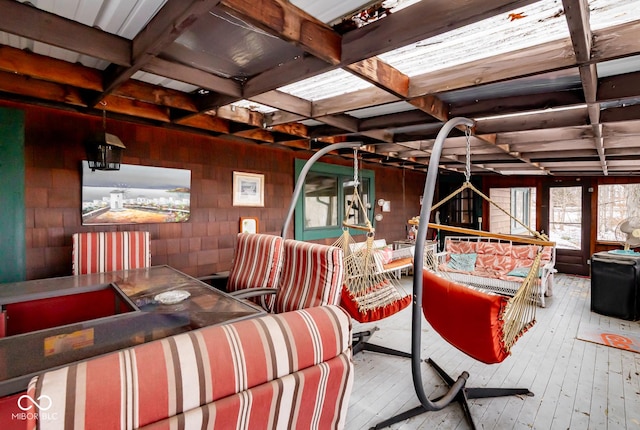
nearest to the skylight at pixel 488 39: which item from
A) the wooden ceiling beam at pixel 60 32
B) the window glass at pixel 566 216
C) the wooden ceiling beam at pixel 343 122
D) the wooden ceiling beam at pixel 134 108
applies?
the wooden ceiling beam at pixel 343 122

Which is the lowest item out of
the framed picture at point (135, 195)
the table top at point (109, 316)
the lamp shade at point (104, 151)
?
the table top at point (109, 316)

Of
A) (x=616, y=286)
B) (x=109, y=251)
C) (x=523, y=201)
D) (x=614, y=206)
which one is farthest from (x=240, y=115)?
(x=614, y=206)

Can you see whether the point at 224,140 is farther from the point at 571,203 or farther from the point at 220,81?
the point at 571,203

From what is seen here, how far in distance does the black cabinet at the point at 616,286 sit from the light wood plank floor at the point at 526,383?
1.06 ft

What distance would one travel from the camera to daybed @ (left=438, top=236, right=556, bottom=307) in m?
4.77

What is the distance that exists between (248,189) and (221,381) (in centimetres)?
365

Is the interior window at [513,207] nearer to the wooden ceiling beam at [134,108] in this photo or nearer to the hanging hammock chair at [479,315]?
the hanging hammock chair at [479,315]

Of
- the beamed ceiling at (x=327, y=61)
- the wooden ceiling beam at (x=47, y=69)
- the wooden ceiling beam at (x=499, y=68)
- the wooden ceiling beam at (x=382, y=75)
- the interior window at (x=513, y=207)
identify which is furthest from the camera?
the interior window at (x=513, y=207)

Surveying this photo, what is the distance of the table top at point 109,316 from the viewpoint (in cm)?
125

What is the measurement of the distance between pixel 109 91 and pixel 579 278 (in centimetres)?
841

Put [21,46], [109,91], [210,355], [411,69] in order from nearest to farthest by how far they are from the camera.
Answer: [210,355], [21,46], [411,69], [109,91]

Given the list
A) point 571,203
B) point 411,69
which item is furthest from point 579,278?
point 411,69

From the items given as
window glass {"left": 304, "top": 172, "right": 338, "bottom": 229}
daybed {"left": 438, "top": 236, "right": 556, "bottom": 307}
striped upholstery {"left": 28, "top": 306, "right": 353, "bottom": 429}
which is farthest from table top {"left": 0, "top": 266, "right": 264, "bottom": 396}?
daybed {"left": 438, "top": 236, "right": 556, "bottom": 307}

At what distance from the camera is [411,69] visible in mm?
2191
